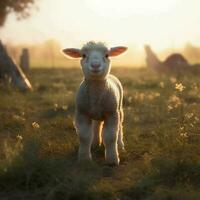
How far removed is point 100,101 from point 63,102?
21.7 ft

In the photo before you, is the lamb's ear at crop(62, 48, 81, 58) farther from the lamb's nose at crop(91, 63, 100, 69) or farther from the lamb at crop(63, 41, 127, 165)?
the lamb's nose at crop(91, 63, 100, 69)

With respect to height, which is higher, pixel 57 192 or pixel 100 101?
pixel 100 101

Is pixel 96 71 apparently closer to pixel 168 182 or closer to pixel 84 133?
pixel 84 133

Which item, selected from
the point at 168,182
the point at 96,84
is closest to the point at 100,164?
the point at 96,84

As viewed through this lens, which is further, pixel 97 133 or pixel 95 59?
pixel 97 133

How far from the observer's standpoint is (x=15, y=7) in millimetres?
26359

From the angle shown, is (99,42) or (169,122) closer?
(99,42)

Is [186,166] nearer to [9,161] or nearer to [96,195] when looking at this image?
[96,195]

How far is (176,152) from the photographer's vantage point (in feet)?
22.9

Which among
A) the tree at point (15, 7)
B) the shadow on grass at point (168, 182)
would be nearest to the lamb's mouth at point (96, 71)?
the shadow on grass at point (168, 182)

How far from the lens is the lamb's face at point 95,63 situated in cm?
698

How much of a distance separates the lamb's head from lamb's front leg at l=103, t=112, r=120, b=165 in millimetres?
608

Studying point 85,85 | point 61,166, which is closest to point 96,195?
point 61,166

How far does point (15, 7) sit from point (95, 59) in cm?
2015
